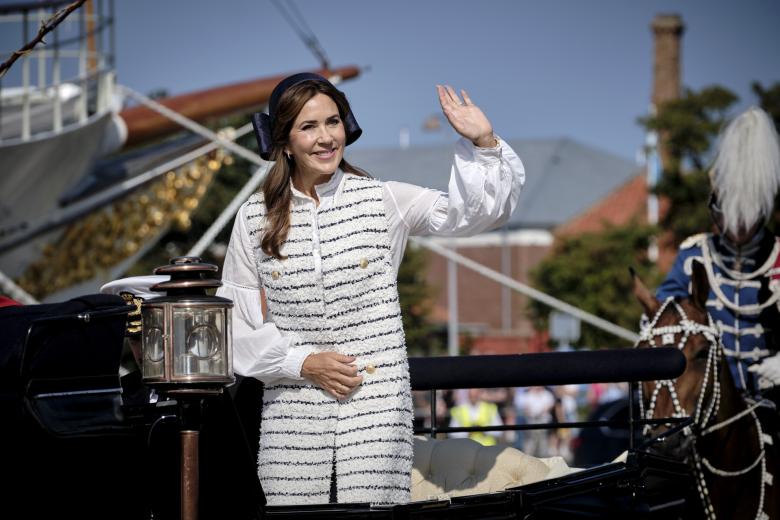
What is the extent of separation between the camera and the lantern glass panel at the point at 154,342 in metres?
2.60

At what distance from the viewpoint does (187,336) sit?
2.60 meters

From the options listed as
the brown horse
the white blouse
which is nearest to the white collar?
the white blouse

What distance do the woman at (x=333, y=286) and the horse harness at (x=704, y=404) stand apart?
6.00 feet

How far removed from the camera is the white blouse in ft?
10.3

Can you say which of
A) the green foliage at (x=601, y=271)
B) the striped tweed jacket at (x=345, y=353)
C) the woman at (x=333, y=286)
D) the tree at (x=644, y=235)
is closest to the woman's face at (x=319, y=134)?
the woman at (x=333, y=286)

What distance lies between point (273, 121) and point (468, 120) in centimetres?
51

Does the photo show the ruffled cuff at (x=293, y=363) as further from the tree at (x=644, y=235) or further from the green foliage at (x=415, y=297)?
the green foliage at (x=415, y=297)

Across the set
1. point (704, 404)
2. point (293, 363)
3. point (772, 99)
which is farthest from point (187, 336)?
point (772, 99)

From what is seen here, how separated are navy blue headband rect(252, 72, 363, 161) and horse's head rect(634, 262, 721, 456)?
1.92 m

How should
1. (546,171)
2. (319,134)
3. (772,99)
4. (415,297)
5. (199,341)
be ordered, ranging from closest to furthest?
(199,341) < (319,134) < (772,99) < (415,297) < (546,171)

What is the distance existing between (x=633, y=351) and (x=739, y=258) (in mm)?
1951

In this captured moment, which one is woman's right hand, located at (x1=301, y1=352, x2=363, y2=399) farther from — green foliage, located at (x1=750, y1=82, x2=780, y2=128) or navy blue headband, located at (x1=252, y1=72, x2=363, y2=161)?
green foliage, located at (x1=750, y1=82, x2=780, y2=128)

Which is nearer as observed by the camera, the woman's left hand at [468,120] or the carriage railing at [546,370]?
the woman's left hand at [468,120]

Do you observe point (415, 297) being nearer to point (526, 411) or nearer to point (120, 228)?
point (526, 411)
